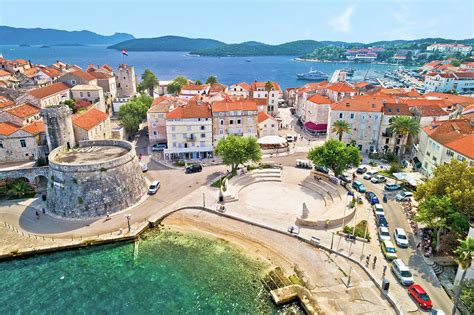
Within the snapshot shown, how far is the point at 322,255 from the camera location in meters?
38.7

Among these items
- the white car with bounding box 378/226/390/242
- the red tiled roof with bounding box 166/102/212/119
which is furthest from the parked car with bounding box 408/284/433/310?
the red tiled roof with bounding box 166/102/212/119

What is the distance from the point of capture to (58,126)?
5425 cm

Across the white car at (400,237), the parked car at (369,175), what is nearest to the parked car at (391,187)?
the parked car at (369,175)

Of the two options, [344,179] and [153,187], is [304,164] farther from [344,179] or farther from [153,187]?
[153,187]

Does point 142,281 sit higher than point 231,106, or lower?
lower

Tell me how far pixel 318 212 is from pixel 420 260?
49.7ft

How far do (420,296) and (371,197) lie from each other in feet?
73.7

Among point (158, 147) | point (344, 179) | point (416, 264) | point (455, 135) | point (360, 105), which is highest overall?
point (360, 105)

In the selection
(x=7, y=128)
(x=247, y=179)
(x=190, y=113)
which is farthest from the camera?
(x=190, y=113)

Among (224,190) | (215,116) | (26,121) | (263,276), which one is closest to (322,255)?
A: (263,276)

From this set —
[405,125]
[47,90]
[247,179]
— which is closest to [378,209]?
[247,179]

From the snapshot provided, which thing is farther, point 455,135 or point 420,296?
point 455,135

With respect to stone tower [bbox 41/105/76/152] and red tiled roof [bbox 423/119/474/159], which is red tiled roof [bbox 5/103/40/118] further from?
red tiled roof [bbox 423/119/474/159]

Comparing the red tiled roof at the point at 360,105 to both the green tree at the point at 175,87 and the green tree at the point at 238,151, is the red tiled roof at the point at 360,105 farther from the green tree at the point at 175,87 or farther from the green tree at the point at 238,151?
the green tree at the point at 175,87
